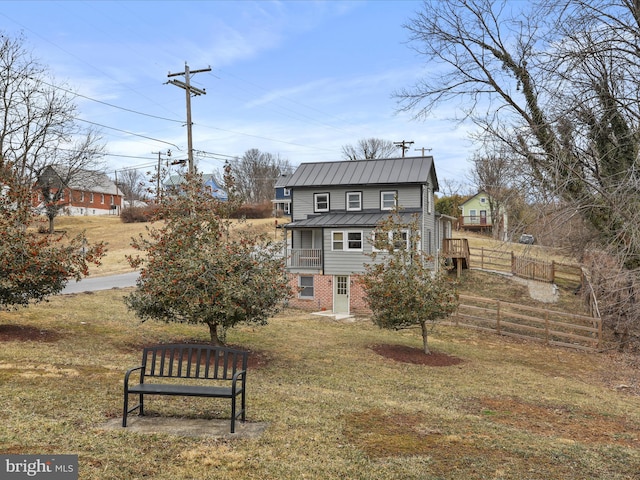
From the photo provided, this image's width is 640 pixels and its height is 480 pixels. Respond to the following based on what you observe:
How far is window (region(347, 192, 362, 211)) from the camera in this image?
28.7 meters

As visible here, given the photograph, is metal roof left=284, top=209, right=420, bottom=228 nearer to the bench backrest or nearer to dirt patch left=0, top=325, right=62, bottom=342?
the bench backrest

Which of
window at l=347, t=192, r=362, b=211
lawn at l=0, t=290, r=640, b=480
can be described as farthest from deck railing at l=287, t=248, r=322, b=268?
lawn at l=0, t=290, r=640, b=480

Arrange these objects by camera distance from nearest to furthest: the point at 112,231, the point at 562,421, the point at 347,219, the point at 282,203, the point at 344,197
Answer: the point at 562,421 → the point at 347,219 → the point at 344,197 → the point at 112,231 → the point at 282,203

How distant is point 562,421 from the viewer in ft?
28.2

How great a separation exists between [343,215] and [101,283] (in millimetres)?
13604

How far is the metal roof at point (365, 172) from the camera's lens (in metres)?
27.8

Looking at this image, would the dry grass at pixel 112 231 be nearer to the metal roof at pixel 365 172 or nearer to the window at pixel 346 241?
the metal roof at pixel 365 172

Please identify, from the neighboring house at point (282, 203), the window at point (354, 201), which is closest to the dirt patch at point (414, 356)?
the window at point (354, 201)

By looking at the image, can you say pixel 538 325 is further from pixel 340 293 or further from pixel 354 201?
pixel 354 201

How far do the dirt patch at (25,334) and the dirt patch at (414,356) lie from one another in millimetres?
8627

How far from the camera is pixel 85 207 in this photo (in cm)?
6988

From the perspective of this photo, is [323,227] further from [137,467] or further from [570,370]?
[137,467]

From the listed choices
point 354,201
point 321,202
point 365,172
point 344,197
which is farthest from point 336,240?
point 365,172

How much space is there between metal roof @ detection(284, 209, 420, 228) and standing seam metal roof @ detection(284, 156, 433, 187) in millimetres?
1746
